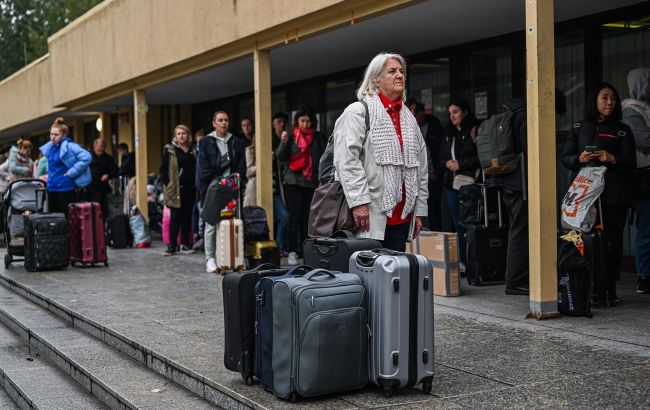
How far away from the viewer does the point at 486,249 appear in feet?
29.8

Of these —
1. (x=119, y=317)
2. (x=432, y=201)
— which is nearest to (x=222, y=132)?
(x=432, y=201)

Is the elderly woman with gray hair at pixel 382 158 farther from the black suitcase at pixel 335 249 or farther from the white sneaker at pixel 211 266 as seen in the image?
the white sneaker at pixel 211 266

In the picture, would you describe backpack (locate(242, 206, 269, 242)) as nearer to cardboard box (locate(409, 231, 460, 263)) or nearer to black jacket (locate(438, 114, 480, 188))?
black jacket (locate(438, 114, 480, 188))

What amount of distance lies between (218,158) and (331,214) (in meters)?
5.57

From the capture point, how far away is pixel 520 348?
588cm

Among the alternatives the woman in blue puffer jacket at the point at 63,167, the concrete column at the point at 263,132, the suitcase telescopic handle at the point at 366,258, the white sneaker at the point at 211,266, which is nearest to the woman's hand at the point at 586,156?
the suitcase telescopic handle at the point at 366,258

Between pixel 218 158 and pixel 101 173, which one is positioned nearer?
pixel 218 158

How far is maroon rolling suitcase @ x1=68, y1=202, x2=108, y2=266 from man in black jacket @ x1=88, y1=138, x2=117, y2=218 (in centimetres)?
438

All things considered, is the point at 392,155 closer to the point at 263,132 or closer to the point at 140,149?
the point at 263,132

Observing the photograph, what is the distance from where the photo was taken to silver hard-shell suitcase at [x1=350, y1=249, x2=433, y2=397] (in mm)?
4699

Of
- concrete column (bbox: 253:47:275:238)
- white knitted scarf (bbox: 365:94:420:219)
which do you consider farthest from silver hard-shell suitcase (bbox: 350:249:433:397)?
concrete column (bbox: 253:47:275:238)

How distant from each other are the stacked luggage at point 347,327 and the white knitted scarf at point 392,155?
76cm

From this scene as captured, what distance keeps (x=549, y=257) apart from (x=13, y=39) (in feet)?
236

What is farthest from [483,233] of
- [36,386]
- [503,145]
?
[36,386]
